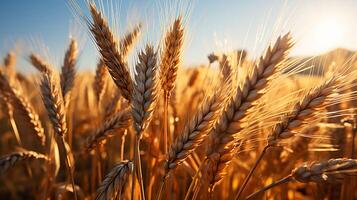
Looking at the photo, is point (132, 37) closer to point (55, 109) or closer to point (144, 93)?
point (55, 109)

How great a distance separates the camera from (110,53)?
72.4 inches

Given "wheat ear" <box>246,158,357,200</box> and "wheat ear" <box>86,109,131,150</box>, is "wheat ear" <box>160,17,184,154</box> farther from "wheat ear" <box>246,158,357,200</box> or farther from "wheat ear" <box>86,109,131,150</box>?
Result: "wheat ear" <box>246,158,357,200</box>

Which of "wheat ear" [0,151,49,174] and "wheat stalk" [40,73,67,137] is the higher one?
"wheat stalk" [40,73,67,137]

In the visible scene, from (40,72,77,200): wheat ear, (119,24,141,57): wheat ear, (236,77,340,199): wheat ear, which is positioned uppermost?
(119,24,141,57): wheat ear

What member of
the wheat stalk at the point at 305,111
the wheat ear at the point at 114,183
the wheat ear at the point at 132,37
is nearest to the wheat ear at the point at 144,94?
the wheat ear at the point at 114,183

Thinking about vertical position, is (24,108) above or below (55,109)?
above

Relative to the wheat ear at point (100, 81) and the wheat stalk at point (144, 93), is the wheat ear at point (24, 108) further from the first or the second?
the wheat stalk at point (144, 93)

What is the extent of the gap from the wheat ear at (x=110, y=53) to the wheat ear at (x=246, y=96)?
53 cm

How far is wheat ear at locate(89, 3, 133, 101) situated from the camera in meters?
1.79

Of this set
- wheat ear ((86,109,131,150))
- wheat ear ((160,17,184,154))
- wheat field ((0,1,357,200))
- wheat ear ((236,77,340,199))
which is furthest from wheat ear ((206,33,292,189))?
wheat ear ((86,109,131,150))

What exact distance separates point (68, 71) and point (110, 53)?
0.93 metres

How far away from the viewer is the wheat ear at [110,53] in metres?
1.79

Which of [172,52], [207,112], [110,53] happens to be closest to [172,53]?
[172,52]

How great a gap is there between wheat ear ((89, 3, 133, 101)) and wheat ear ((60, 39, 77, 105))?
0.74m
